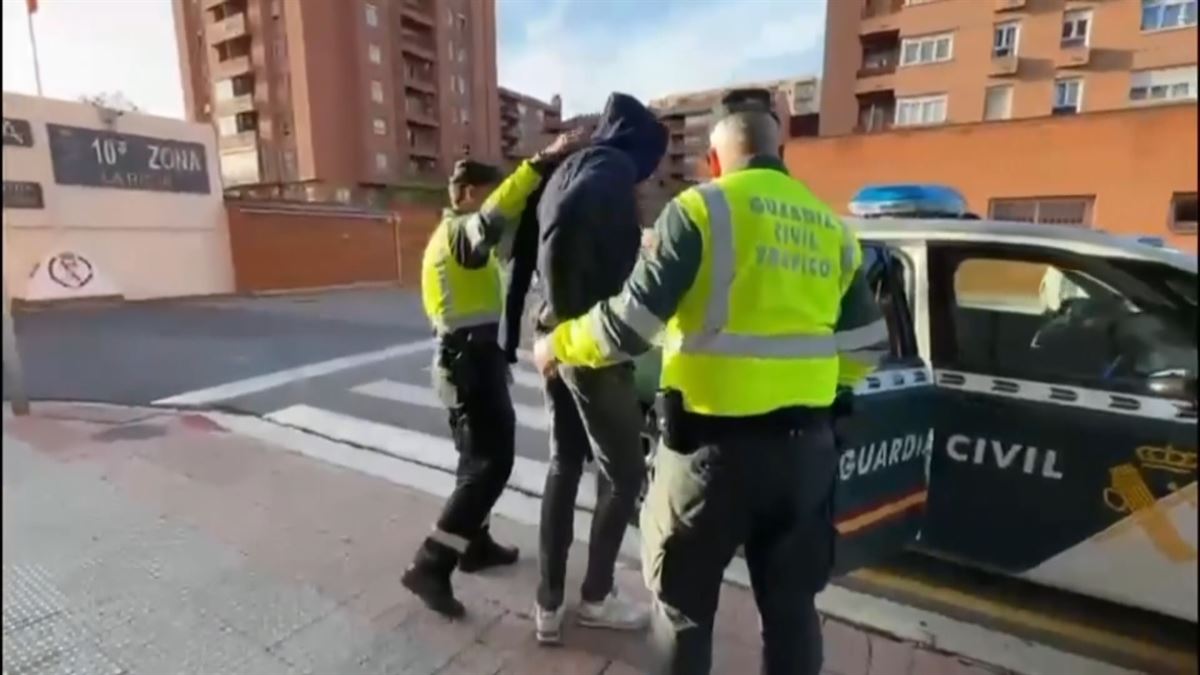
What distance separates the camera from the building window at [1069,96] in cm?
→ 191

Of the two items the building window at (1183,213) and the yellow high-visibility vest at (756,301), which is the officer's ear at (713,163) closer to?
the yellow high-visibility vest at (756,301)

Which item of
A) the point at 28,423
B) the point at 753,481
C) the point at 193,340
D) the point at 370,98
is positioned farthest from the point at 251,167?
the point at 193,340

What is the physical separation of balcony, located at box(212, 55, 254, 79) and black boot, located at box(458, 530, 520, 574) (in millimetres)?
1988

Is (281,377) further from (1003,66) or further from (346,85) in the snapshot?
(1003,66)

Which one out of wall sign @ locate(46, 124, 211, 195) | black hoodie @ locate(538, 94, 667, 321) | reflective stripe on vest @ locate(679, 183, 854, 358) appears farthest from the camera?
wall sign @ locate(46, 124, 211, 195)

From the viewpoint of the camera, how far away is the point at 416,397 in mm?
6316

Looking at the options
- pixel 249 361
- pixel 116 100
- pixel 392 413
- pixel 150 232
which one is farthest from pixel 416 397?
pixel 150 232

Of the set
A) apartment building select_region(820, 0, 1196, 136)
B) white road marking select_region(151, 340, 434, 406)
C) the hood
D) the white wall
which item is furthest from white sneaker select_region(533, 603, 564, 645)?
the white wall

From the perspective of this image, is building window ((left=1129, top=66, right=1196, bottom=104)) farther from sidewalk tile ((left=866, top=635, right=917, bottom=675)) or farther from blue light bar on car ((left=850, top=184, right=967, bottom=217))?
sidewalk tile ((left=866, top=635, right=917, bottom=675))

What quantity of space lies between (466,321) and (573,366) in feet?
2.06

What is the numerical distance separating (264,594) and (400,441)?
2.25 metres

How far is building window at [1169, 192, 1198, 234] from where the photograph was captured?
1107mm

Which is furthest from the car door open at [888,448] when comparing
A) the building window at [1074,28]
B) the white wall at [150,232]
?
the white wall at [150,232]

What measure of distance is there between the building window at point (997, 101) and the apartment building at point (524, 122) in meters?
1.43
